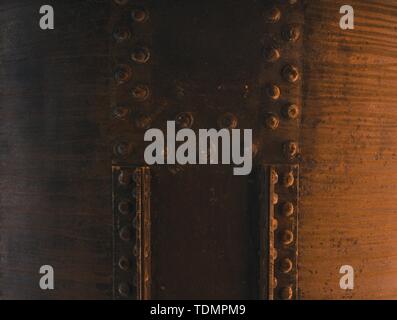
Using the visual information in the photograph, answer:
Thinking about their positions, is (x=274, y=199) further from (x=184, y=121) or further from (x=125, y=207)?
(x=125, y=207)

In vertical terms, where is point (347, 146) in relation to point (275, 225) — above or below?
above

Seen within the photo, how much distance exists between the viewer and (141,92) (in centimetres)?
149

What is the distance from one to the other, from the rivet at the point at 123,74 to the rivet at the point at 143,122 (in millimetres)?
183

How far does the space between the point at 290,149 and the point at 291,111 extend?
17 centimetres

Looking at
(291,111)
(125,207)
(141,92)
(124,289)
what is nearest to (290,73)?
(291,111)

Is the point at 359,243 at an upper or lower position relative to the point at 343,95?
lower

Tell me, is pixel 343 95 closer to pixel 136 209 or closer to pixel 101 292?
pixel 136 209

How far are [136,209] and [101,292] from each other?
0.46 m

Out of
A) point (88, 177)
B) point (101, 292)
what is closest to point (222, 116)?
point (88, 177)

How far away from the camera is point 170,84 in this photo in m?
1.50

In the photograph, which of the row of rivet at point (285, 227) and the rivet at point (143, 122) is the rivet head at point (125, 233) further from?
the row of rivet at point (285, 227)

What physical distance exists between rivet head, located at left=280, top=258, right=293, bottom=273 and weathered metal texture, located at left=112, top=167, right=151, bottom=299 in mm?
605

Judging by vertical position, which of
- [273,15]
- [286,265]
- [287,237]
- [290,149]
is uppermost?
[273,15]

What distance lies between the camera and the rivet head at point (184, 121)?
1495 millimetres
